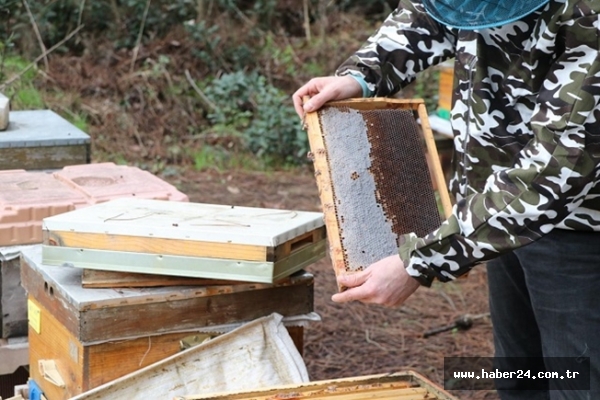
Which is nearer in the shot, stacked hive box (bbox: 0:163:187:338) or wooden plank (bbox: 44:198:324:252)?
wooden plank (bbox: 44:198:324:252)

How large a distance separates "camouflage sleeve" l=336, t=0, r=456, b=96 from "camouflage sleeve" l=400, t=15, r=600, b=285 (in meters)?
0.49

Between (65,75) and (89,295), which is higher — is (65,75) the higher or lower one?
the higher one

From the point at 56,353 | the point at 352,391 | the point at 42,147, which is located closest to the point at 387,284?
the point at 352,391

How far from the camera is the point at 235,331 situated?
2463 mm

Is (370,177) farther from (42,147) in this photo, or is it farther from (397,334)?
(397,334)

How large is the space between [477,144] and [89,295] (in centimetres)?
109

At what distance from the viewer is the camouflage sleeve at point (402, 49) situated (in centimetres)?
241

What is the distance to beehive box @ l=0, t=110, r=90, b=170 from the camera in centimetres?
334

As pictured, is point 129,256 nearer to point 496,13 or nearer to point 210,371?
point 210,371

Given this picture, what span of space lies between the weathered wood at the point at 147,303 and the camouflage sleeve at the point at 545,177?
2.30 ft

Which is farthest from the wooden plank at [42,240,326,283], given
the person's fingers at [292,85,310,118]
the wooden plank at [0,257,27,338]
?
the wooden plank at [0,257,27,338]

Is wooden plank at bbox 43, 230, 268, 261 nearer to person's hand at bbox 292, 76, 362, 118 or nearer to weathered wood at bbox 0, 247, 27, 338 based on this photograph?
person's hand at bbox 292, 76, 362, 118

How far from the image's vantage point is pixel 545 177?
1.81 metres

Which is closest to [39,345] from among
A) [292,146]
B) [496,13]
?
[496,13]
